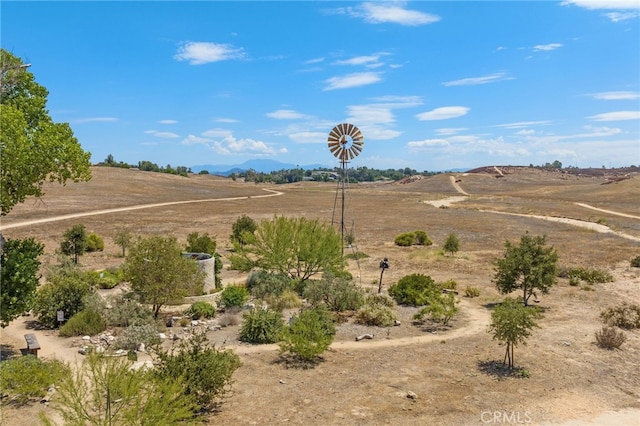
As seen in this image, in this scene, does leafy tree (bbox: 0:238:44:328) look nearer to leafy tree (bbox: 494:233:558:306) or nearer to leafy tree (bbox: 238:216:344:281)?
leafy tree (bbox: 238:216:344:281)

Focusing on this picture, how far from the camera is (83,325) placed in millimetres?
18375

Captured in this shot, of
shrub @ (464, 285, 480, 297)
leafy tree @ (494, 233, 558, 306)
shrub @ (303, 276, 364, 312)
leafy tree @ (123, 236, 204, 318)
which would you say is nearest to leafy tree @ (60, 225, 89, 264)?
leafy tree @ (123, 236, 204, 318)

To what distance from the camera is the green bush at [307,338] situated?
1571 cm

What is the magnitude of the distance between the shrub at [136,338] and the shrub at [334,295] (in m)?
7.91

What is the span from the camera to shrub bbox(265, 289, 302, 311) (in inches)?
883

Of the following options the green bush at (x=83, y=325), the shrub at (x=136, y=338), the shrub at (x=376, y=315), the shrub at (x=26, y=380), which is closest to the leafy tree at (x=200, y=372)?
the shrub at (x=26, y=380)

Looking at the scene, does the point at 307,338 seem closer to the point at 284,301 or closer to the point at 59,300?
the point at 284,301

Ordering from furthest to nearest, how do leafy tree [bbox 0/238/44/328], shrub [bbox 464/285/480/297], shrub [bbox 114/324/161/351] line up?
1. shrub [bbox 464/285/480/297]
2. shrub [bbox 114/324/161/351]
3. leafy tree [bbox 0/238/44/328]

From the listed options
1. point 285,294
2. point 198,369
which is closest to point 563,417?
point 198,369

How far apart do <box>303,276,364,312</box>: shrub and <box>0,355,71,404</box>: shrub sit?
39.2 ft

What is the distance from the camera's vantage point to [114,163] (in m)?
165

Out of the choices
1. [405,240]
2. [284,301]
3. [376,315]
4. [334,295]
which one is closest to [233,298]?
[284,301]

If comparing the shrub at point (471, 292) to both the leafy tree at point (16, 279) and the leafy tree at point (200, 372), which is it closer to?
the leafy tree at point (200, 372)

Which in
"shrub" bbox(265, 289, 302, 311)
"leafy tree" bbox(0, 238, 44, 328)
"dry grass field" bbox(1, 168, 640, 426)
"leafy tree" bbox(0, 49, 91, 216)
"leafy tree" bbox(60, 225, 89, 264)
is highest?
"leafy tree" bbox(0, 49, 91, 216)
